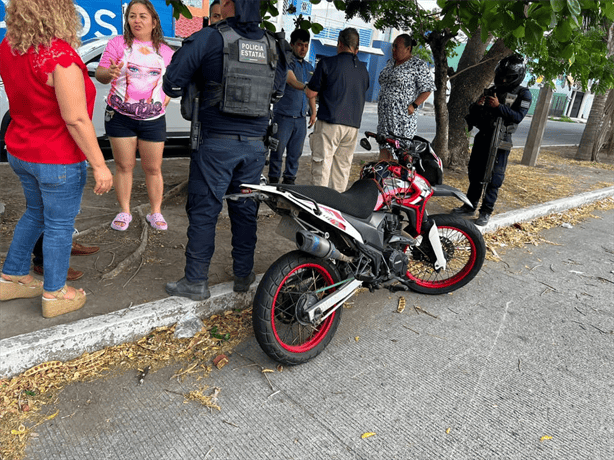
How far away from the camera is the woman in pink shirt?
153 inches

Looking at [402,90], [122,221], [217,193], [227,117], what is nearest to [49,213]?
[217,193]

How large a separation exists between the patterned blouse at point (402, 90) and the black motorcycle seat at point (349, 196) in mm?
2602

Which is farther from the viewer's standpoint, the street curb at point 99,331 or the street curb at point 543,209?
the street curb at point 543,209

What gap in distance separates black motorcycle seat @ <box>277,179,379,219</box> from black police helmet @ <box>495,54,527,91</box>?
10.2 feet

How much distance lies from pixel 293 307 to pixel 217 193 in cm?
91

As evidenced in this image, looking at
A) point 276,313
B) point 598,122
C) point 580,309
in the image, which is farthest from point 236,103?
point 598,122

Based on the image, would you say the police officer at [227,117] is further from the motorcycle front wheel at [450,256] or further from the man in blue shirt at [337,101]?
the man in blue shirt at [337,101]

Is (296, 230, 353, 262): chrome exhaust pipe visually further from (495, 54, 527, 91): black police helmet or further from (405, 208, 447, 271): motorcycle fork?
(495, 54, 527, 91): black police helmet

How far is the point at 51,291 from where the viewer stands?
2922 mm

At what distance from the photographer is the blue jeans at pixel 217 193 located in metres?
3.12

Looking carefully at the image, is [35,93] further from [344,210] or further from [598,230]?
[598,230]

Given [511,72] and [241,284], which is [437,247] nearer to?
[241,284]

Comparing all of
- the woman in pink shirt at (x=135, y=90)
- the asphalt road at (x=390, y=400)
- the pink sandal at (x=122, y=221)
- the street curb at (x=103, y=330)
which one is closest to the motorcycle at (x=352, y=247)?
the asphalt road at (x=390, y=400)

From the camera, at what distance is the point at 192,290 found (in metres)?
3.32
